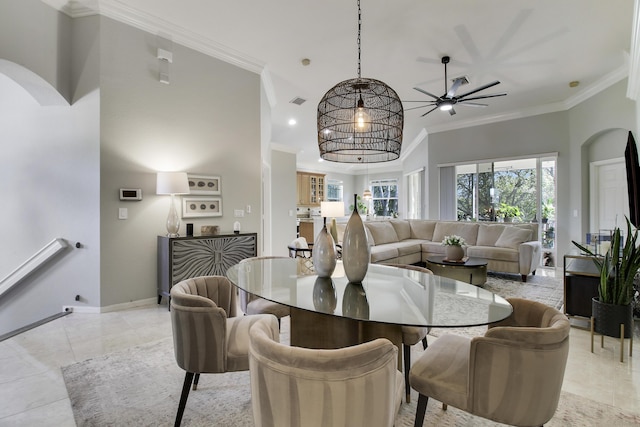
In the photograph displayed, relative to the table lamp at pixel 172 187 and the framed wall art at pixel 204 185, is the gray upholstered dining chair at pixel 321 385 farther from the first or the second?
the framed wall art at pixel 204 185

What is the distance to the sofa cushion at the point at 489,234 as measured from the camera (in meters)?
5.52

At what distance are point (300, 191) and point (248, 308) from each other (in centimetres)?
701

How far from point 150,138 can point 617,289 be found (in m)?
4.70

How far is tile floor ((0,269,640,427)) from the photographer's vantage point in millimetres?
1812

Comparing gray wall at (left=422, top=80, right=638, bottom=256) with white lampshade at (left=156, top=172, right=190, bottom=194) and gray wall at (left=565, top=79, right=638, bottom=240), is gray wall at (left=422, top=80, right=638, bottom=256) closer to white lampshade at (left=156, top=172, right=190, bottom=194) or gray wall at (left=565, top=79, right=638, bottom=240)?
gray wall at (left=565, top=79, right=638, bottom=240)

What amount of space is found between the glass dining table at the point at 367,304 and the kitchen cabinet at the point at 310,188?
23.6 ft

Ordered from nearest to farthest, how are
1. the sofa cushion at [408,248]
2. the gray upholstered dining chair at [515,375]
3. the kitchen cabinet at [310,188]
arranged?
1. the gray upholstered dining chair at [515,375]
2. the sofa cushion at [408,248]
3. the kitchen cabinet at [310,188]

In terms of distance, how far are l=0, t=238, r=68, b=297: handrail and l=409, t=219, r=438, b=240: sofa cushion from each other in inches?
229

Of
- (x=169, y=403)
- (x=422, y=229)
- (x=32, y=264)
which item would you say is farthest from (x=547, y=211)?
(x=32, y=264)

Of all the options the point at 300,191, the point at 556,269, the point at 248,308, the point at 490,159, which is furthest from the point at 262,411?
the point at 300,191

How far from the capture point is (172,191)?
3.47 metres

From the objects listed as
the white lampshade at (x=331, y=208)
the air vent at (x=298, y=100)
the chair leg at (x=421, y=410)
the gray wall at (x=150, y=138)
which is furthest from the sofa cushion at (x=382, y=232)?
the chair leg at (x=421, y=410)

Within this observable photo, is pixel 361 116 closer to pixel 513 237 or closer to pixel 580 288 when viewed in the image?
pixel 580 288

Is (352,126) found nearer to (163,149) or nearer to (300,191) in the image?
(163,149)
